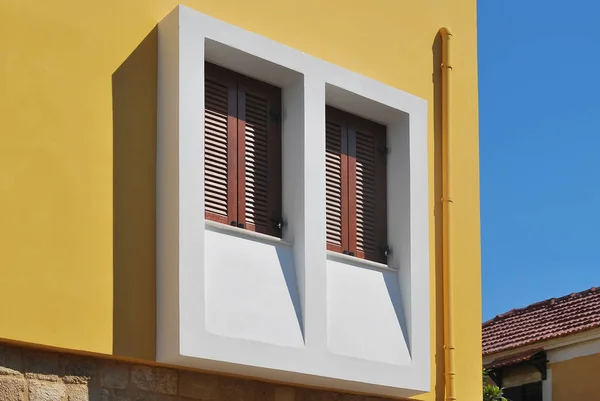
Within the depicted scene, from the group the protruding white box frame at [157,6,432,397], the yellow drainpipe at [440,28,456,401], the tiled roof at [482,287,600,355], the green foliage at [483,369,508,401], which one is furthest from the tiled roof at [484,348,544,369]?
the protruding white box frame at [157,6,432,397]

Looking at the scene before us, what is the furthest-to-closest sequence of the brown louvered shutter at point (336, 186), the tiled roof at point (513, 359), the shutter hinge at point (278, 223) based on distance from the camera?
the tiled roof at point (513, 359) < the brown louvered shutter at point (336, 186) < the shutter hinge at point (278, 223)

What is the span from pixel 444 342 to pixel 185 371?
2705mm

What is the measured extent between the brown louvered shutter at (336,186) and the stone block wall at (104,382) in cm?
137

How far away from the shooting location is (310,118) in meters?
9.49

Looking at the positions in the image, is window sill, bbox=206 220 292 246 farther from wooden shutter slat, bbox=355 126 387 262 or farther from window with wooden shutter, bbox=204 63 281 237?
wooden shutter slat, bbox=355 126 387 262

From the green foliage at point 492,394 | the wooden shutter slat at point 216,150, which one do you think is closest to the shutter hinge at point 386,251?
the wooden shutter slat at point 216,150

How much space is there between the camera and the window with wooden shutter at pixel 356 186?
9914 mm

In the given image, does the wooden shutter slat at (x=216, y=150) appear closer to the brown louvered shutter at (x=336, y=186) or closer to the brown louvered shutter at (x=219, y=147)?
the brown louvered shutter at (x=219, y=147)

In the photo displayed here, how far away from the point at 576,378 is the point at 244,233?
391 inches

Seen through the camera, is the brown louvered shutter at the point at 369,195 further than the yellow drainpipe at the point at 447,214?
No

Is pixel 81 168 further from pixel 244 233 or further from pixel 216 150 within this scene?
pixel 244 233

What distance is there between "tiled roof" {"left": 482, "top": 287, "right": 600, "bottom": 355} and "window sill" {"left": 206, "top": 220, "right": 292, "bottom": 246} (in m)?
9.19

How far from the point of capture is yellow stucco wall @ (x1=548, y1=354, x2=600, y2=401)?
17.3 m

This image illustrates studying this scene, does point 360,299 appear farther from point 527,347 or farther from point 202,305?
point 527,347
